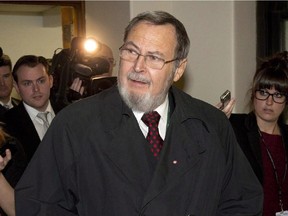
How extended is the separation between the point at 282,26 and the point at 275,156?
1.03 metres

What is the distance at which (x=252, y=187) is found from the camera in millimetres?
1592

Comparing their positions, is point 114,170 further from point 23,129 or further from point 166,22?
point 23,129

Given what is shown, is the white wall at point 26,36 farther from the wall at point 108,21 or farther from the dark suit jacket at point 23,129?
the dark suit jacket at point 23,129

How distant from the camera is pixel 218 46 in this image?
287 cm

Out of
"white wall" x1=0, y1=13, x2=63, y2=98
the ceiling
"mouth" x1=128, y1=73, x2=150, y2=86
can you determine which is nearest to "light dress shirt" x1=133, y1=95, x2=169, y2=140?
"mouth" x1=128, y1=73, x2=150, y2=86

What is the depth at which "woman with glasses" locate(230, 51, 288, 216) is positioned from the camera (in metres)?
2.08

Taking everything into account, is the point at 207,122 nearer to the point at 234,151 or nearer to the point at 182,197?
the point at 234,151

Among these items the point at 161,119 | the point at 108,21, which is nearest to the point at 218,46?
the point at 108,21

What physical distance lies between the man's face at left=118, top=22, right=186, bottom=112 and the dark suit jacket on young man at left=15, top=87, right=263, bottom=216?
53mm

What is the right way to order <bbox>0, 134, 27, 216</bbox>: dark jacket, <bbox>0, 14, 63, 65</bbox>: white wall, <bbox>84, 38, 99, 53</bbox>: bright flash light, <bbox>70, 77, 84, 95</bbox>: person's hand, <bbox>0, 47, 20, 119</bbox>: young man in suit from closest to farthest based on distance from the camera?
1. <bbox>0, 134, 27, 216</bbox>: dark jacket
2. <bbox>70, 77, 84, 95</bbox>: person's hand
3. <bbox>84, 38, 99, 53</bbox>: bright flash light
4. <bbox>0, 47, 20, 119</bbox>: young man in suit
5. <bbox>0, 14, 63, 65</bbox>: white wall

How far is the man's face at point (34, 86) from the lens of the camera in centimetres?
243

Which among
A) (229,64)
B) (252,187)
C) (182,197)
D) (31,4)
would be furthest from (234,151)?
(31,4)

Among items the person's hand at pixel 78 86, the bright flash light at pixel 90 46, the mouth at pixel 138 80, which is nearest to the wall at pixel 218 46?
the bright flash light at pixel 90 46

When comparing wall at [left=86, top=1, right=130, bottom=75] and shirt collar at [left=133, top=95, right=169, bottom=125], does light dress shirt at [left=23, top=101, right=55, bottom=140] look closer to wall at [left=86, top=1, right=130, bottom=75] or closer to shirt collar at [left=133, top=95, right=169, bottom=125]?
wall at [left=86, top=1, right=130, bottom=75]
